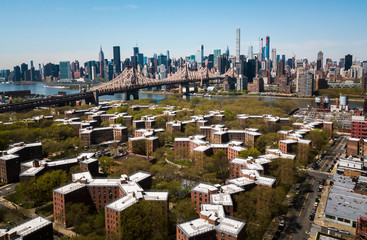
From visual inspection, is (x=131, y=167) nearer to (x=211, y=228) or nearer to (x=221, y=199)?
(x=221, y=199)

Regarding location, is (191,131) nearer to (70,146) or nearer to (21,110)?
(70,146)

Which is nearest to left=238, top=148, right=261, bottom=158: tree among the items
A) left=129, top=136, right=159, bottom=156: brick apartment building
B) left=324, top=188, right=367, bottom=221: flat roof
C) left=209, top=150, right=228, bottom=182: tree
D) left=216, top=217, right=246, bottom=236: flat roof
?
left=209, top=150, right=228, bottom=182: tree

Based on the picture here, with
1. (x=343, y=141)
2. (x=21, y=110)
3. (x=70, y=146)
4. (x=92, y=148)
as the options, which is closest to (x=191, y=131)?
(x=92, y=148)

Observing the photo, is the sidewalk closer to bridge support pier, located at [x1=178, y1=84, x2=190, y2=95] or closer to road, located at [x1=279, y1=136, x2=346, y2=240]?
road, located at [x1=279, y1=136, x2=346, y2=240]

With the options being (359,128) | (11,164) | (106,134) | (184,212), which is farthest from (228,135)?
(11,164)

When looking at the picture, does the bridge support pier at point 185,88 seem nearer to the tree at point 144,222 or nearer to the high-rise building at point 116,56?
the tree at point 144,222

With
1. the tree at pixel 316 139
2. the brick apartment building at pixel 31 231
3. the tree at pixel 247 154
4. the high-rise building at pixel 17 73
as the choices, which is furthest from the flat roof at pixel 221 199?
the high-rise building at pixel 17 73
